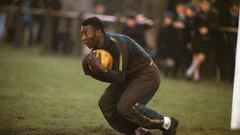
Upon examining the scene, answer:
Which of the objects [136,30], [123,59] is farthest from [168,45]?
[123,59]

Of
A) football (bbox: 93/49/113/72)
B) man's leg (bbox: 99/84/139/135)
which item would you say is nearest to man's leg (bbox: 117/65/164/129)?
man's leg (bbox: 99/84/139/135)

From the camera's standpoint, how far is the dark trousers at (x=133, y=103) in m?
7.29

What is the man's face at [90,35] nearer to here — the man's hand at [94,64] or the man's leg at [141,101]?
the man's hand at [94,64]

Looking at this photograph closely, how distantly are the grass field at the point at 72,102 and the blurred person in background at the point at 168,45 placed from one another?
3.02ft

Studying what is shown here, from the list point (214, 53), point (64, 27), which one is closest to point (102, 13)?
point (64, 27)

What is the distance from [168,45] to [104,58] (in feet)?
35.0

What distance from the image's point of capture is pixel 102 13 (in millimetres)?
22719

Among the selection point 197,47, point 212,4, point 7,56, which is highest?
point 212,4

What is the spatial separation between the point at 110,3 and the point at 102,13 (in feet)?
6.84

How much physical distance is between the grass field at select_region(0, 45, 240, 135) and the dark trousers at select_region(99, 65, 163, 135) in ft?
2.89

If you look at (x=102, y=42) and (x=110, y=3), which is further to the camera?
(x=110, y=3)

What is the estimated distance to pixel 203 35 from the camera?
1658 centimetres

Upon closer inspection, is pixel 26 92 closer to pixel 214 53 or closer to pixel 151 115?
pixel 151 115

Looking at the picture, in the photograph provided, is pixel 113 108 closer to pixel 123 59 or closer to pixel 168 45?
pixel 123 59
